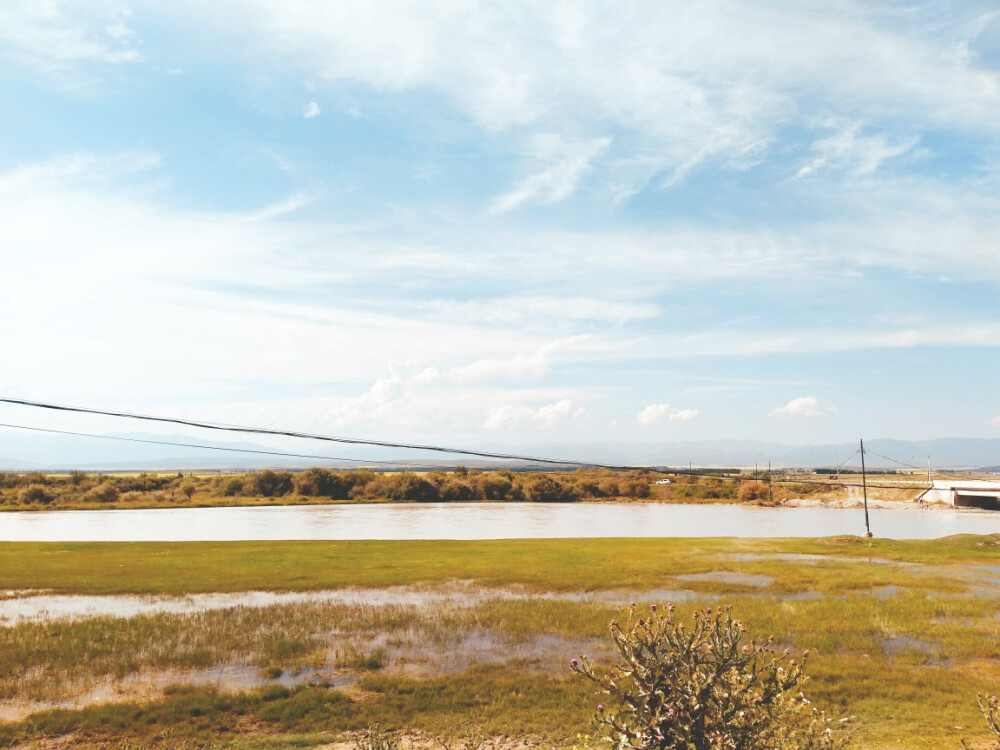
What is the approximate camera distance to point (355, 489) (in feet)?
397

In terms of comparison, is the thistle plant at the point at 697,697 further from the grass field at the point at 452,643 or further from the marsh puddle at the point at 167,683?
the marsh puddle at the point at 167,683

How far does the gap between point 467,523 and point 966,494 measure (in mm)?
75238

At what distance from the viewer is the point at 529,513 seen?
3679 inches

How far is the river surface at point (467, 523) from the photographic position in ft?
206

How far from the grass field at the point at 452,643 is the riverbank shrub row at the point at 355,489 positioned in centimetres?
7501

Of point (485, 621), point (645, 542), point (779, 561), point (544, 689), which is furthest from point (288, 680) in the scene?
point (645, 542)

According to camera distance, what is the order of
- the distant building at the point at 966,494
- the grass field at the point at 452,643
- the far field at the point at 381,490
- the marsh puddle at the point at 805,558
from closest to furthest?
the grass field at the point at 452,643 → the marsh puddle at the point at 805,558 → the distant building at the point at 966,494 → the far field at the point at 381,490

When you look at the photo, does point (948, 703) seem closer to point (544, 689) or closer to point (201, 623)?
point (544, 689)

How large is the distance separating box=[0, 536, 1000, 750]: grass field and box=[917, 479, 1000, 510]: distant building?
6060 cm

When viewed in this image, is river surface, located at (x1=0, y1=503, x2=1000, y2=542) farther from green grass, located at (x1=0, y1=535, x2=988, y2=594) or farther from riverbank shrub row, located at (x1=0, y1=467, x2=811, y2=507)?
riverbank shrub row, located at (x1=0, y1=467, x2=811, y2=507)

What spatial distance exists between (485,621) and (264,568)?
2044 cm

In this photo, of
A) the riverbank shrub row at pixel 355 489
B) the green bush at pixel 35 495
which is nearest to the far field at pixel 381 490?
the green bush at pixel 35 495

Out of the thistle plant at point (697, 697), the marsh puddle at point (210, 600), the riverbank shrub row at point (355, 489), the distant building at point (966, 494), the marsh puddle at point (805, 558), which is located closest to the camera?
the thistle plant at point (697, 697)

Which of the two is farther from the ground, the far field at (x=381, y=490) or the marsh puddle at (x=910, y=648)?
the marsh puddle at (x=910, y=648)
